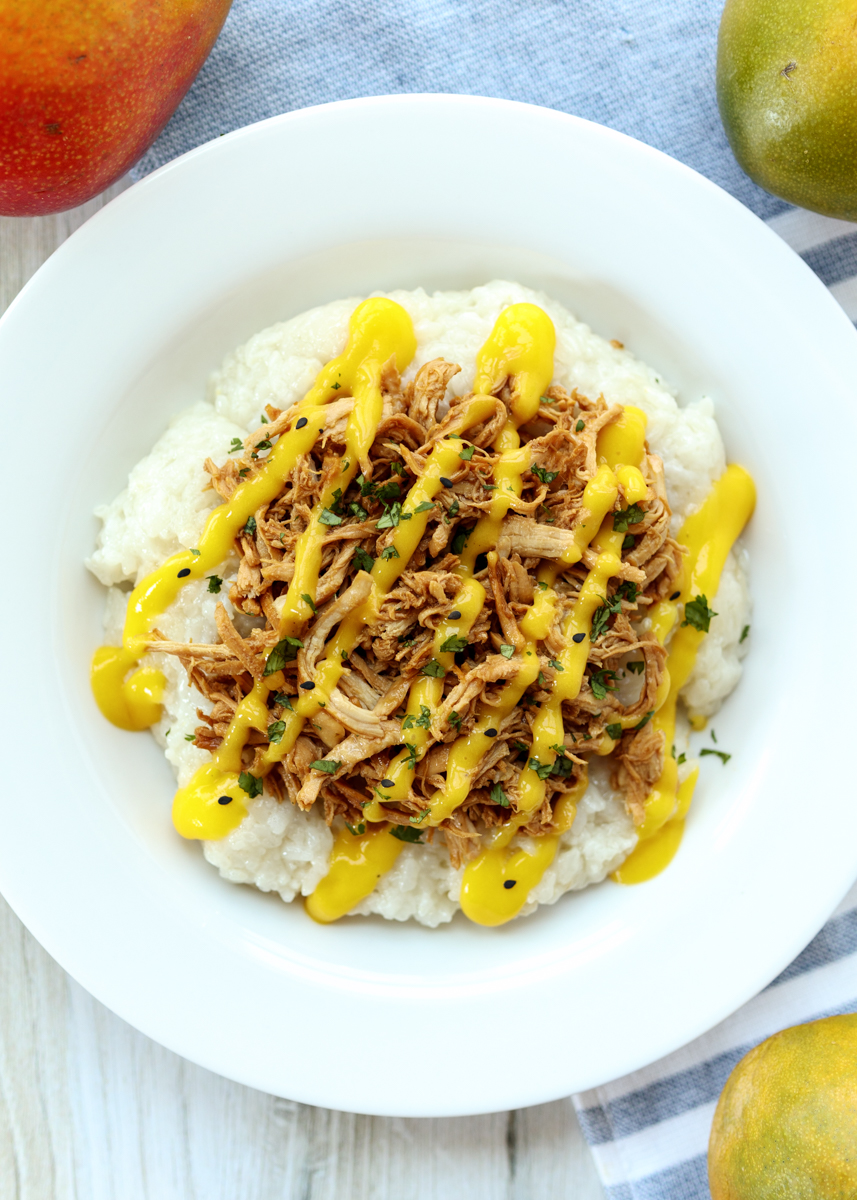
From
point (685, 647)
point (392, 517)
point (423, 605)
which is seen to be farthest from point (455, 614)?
point (685, 647)

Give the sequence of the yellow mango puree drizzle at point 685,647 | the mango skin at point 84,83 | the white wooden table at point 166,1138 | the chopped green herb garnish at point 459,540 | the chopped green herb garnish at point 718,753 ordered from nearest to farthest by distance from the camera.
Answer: the mango skin at point 84,83
the chopped green herb garnish at point 459,540
the yellow mango puree drizzle at point 685,647
the chopped green herb garnish at point 718,753
the white wooden table at point 166,1138

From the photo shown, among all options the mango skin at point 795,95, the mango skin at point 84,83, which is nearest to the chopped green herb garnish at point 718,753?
the mango skin at point 795,95

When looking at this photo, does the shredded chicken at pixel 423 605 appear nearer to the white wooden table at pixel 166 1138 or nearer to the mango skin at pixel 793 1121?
the mango skin at pixel 793 1121

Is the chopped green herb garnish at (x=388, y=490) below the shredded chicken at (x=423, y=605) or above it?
above

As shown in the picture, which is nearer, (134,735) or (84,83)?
(84,83)

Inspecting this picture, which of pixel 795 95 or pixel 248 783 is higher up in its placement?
pixel 795 95

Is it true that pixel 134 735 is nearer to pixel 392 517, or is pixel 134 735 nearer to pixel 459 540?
pixel 392 517
